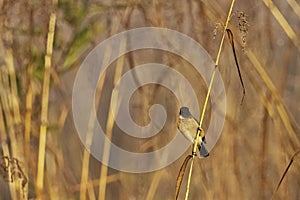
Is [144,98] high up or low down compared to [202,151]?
up

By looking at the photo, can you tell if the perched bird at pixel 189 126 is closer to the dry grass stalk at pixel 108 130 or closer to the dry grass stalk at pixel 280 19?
the dry grass stalk at pixel 108 130

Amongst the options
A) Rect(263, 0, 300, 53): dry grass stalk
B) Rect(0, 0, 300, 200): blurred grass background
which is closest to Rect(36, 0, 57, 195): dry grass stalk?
Rect(0, 0, 300, 200): blurred grass background

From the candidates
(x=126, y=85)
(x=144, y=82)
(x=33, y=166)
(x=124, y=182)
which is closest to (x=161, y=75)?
(x=144, y=82)

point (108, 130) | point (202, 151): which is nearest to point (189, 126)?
point (202, 151)

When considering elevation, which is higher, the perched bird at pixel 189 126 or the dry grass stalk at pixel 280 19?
the dry grass stalk at pixel 280 19

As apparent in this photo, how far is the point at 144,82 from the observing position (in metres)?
1.29

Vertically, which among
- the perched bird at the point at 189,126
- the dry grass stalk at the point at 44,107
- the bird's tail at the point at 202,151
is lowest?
the bird's tail at the point at 202,151

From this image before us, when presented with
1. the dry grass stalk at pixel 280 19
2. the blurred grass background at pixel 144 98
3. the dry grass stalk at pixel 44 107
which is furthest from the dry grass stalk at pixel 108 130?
the dry grass stalk at pixel 280 19

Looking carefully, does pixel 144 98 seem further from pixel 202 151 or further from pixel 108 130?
pixel 202 151

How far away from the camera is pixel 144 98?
1.26m

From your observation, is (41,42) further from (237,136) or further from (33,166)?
(237,136)

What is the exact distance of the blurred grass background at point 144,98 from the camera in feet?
3.51

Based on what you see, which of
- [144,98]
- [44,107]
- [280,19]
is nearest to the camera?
[44,107]

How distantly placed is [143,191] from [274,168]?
293mm
